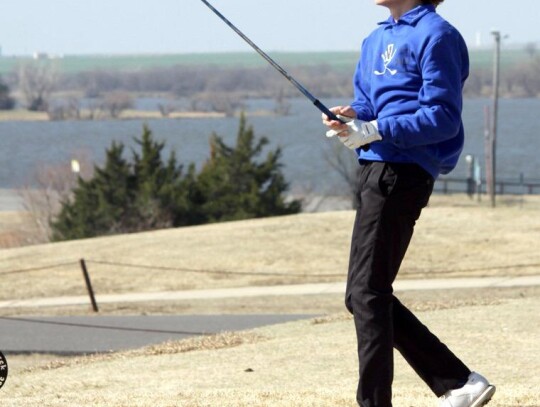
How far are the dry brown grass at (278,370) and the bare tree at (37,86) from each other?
142 metres

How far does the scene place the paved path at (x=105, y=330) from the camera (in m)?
14.6

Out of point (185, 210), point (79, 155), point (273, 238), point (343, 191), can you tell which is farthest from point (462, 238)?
point (79, 155)

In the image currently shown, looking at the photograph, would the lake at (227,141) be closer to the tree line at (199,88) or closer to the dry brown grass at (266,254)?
the tree line at (199,88)

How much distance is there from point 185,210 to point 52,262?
454 inches

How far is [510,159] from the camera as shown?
8669 cm

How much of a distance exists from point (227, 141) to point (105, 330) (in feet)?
265

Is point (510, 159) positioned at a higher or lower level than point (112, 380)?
lower

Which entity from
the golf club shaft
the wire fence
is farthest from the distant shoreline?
the golf club shaft

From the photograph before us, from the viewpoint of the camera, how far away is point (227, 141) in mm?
97125

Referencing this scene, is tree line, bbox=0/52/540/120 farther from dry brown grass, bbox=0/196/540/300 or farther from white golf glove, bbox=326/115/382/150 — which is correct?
white golf glove, bbox=326/115/382/150

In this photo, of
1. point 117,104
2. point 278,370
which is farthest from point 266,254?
point 117,104

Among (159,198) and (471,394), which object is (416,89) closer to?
(471,394)

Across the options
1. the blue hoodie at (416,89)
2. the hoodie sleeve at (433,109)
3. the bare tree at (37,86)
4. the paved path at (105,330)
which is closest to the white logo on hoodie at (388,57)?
the blue hoodie at (416,89)

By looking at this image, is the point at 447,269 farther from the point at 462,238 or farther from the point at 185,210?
the point at 185,210
